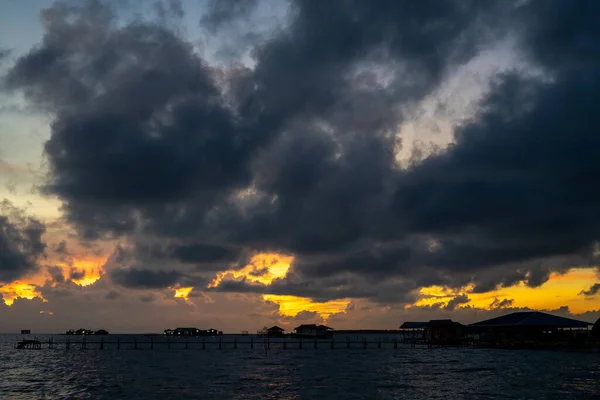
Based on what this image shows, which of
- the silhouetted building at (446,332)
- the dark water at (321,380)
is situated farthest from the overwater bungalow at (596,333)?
the silhouetted building at (446,332)

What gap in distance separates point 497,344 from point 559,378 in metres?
58.8

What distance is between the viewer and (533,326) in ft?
371

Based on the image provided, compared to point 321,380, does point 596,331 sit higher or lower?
higher

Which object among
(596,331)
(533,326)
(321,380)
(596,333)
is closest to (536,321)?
(533,326)

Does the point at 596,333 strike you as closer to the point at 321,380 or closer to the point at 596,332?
the point at 596,332

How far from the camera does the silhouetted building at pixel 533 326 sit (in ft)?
369

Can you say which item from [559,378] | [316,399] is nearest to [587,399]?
[559,378]

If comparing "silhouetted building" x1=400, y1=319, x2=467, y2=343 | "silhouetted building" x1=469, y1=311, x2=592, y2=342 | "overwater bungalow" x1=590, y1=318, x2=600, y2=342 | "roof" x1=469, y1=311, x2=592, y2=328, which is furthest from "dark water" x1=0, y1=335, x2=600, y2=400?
"silhouetted building" x1=400, y1=319, x2=467, y2=343

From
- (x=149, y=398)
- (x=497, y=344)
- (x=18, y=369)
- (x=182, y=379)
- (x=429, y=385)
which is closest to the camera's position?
(x=149, y=398)

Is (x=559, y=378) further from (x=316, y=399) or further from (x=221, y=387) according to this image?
(x=221, y=387)

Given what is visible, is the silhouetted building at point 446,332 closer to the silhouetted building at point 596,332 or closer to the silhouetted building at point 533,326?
the silhouetted building at point 533,326

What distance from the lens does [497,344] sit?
123 metres

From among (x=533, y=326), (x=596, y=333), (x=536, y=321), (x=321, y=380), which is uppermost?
(x=536, y=321)

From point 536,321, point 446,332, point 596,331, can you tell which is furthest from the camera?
point 446,332
